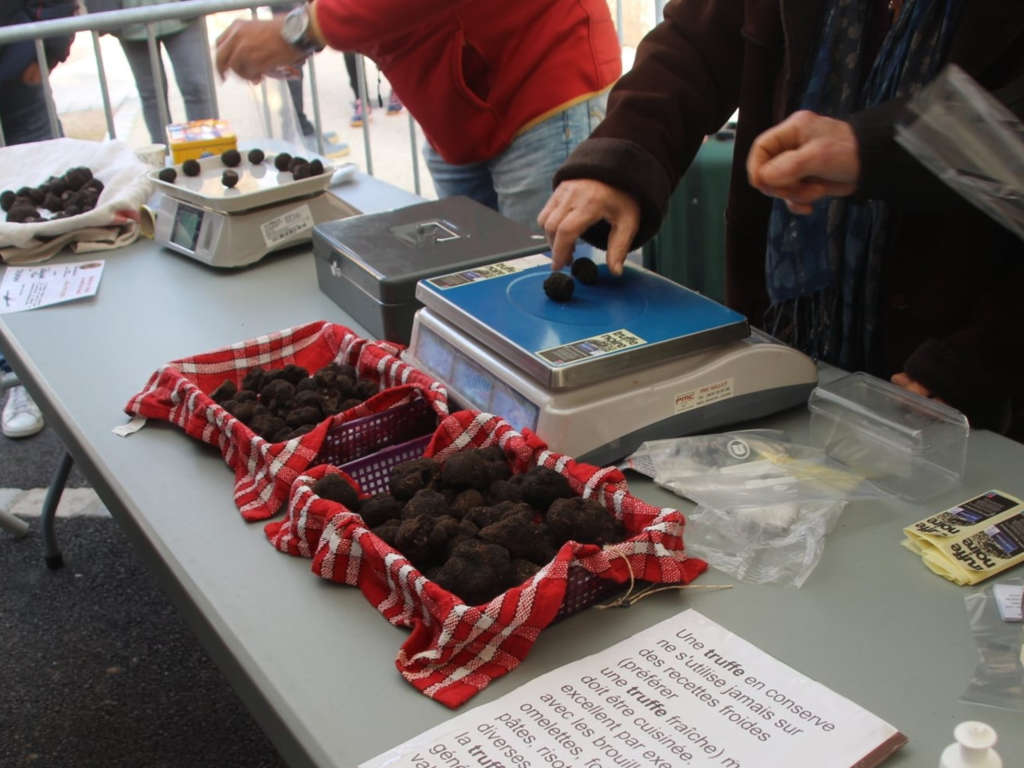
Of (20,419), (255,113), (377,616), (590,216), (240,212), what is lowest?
(20,419)

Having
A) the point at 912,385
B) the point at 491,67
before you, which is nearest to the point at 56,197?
the point at 491,67

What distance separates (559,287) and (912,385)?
0.41m

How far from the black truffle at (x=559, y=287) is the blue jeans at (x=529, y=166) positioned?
71cm

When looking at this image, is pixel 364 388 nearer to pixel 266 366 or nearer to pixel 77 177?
pixel 266 366

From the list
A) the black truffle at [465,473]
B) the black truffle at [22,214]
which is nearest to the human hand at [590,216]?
the black truffle at [465,473]

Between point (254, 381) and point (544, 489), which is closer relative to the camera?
point (544, 489)

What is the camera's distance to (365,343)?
3.80 feet

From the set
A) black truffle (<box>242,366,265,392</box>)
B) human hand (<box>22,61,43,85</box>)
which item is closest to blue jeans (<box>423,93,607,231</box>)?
black truffle (<box>242,366,265,392</box>)

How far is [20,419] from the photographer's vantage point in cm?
259

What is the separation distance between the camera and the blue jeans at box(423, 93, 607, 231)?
1792 millimetres

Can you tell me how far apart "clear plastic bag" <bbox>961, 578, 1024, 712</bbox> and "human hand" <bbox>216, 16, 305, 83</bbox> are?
1.36 metres

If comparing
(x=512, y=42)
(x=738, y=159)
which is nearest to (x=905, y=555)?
(x=738, y=159)

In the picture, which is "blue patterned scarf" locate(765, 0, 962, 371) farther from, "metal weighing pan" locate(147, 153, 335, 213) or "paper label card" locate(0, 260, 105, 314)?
"paper label card" locate(0, 260, 105, 314)

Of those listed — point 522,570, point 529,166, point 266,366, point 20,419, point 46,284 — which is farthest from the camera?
point 20,419
